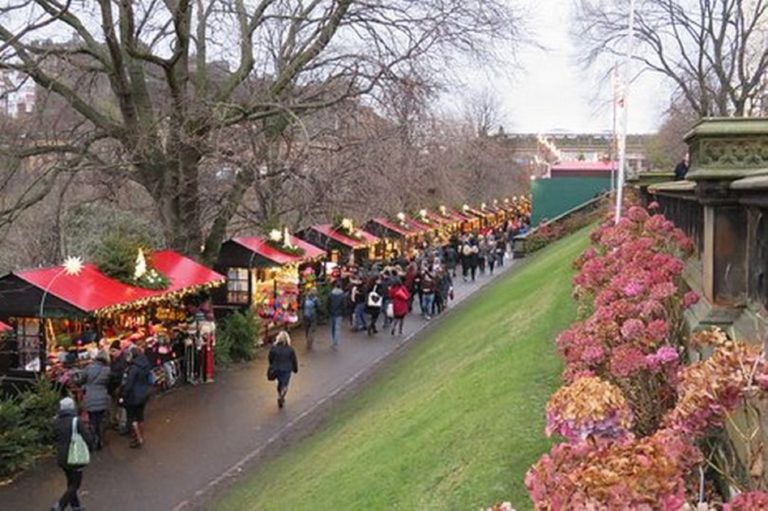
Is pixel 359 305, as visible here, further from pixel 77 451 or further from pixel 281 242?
pixel 77 451

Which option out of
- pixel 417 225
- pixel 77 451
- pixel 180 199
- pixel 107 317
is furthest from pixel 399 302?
pixel 417 225

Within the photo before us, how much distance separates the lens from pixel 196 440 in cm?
1285

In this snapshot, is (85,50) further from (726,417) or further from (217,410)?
(726,417)

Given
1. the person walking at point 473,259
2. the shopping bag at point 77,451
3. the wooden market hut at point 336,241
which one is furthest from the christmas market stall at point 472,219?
the shopping bag at point 77,451

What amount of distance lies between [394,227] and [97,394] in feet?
79.0

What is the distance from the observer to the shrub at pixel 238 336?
19109mm

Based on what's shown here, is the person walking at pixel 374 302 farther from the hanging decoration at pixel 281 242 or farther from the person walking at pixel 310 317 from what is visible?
the hanging decoration at pixel 281 242

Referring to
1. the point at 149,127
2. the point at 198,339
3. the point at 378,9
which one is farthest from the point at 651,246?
the point at 149,127

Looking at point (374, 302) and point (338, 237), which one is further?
point (338, 237)

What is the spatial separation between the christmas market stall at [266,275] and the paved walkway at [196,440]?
2.51 metres

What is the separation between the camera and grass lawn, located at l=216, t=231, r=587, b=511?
274 inches

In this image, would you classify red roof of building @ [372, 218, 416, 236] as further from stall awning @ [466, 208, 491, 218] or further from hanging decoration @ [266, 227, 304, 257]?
stall awning @ [466, 208, 491, 218]

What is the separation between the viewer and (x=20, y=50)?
57.8ft

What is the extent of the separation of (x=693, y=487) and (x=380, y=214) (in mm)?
30573
